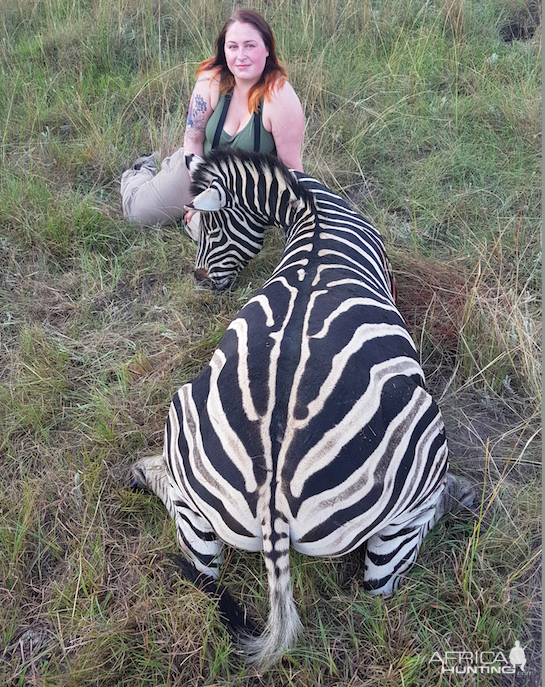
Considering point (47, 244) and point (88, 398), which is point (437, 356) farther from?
point (47, 244)

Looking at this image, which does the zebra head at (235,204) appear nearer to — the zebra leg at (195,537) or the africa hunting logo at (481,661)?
the zebra leg at (195,537)

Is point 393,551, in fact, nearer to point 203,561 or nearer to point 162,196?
point 203,561

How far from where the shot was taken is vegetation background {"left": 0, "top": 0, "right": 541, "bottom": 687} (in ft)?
6.64

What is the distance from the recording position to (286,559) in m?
1.79

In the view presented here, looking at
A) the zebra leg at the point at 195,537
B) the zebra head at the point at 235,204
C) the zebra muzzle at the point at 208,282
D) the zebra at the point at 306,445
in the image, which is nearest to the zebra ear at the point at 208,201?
the zebra head at the point at 235,204

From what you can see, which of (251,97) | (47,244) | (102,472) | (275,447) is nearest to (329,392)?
(275,447)

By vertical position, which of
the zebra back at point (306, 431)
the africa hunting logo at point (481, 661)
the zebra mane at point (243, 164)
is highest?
the zebra mane at point (243, 164)

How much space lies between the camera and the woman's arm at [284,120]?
3270 millimetres

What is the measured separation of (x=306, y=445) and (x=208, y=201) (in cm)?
169

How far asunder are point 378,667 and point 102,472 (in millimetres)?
1415

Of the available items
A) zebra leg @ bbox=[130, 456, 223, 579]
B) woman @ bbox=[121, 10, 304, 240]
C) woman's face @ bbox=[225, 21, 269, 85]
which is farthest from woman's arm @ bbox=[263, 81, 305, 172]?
zebra leg @ bbox=[130, 456, 223, 579]

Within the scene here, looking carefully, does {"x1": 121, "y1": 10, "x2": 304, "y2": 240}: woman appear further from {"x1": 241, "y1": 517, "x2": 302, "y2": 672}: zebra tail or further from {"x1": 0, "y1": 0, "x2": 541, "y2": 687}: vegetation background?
{"x1": 241, "y1": 517, "x2": 302, "y2": 672}: zebra tail

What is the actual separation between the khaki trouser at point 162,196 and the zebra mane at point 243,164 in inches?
22.2

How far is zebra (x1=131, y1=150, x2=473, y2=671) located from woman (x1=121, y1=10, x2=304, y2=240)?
1212 mm
